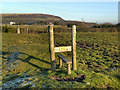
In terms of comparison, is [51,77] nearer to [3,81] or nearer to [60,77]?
[60,77]

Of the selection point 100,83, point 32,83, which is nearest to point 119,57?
point 100,83

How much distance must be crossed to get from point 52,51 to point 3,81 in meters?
2.53

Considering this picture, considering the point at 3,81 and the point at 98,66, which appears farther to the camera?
the point at 98,66

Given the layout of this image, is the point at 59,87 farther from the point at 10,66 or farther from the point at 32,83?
the point at 10,66

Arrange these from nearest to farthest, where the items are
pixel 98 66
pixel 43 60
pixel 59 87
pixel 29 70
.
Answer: pixel 59 87, pixel 29 70, pixel 98 66, pixel 43 60

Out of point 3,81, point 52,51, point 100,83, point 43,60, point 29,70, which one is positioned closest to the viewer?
point 100,83

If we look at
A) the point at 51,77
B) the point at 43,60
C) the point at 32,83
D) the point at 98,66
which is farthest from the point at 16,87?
the point at 98,66

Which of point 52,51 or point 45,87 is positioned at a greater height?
point 52,51

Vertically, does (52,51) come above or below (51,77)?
above

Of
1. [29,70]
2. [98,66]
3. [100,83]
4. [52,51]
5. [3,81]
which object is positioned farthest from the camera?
[98,66]

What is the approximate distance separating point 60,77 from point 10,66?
3314 mm

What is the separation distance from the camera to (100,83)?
4816 millimetres

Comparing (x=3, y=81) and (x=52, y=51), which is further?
(x=52, y=51)

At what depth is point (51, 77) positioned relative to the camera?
5.27 metres
